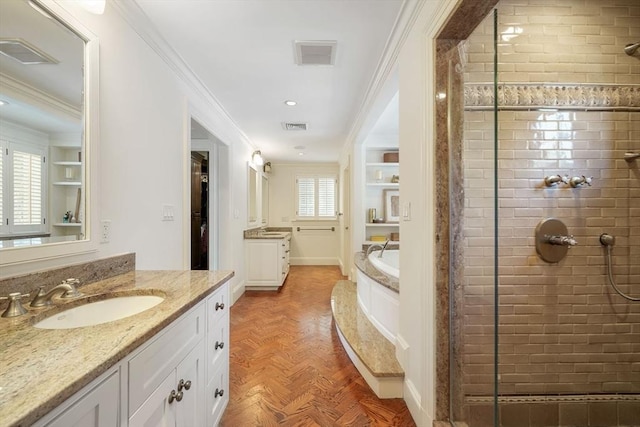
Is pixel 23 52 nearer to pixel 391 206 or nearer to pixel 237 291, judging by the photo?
pixel 237 291

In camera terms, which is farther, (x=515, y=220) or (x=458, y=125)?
(x=515, y=220)

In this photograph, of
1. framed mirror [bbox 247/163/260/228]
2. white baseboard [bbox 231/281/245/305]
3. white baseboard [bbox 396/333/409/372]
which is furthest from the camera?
framed mirror [bbox 247/163/260/228]

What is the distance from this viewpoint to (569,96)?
5.08 ft

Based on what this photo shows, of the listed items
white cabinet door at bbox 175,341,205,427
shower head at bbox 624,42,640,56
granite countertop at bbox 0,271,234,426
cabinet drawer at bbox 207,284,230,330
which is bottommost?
white cabinet door at bbox 175,341,205,427

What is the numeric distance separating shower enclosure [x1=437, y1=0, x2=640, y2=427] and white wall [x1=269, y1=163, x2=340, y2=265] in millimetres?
4592

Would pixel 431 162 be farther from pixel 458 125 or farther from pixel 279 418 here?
pixel 279 418

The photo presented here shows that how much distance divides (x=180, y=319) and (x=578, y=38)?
2504 mm

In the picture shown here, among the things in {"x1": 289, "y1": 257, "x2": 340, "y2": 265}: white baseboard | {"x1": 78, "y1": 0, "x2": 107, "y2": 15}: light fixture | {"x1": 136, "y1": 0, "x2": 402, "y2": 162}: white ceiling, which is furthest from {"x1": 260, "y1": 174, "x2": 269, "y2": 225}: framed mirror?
{"x1": 78, "y1": 0, "x2": 107, "y2": 15}: light fixture

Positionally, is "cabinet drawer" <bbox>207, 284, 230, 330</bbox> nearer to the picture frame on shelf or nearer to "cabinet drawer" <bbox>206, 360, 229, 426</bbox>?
"cabinet drawer" <bbox>206, 360, 229, 426</bbox>

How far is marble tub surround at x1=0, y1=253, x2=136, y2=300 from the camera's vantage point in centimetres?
96

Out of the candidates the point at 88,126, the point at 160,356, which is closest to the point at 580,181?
the point at 160,356

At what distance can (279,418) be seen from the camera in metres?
1.54

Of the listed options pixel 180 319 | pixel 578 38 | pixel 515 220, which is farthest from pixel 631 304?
pixel 180 319

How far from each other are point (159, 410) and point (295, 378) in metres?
1.23
